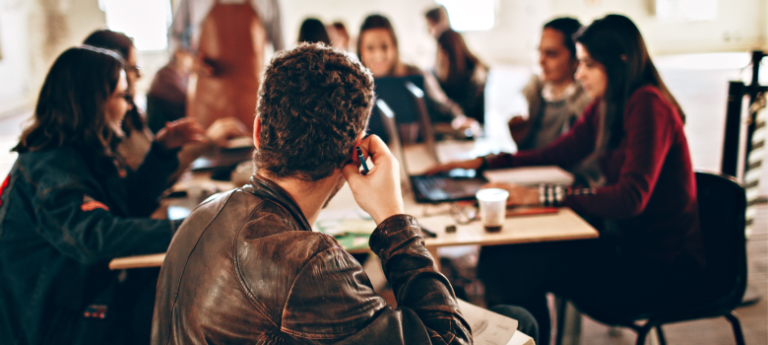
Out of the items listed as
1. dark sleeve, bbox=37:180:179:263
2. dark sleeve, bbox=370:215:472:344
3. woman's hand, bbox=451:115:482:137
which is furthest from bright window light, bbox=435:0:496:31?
dark sleeve, bbox=370:215:472:344

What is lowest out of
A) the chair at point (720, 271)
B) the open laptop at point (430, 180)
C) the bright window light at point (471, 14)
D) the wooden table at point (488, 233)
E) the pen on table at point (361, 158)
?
the chair at point (720, 271)

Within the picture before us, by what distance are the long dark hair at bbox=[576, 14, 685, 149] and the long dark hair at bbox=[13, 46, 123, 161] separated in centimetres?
154

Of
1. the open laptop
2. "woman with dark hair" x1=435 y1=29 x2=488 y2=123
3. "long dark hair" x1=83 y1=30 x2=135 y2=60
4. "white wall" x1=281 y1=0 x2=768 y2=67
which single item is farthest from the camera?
"white wall" x1=281 y1=0 x2=768 y2=67

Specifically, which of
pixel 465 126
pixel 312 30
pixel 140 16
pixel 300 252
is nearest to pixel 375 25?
pixel 312 30

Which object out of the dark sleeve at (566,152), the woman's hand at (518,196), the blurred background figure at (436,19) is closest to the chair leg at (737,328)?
the woman's hand at (518,196)

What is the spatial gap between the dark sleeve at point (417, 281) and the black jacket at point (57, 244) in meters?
0.77

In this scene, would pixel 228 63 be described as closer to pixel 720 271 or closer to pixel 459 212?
pixel 459 212

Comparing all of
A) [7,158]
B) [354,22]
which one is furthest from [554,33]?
[354,22]

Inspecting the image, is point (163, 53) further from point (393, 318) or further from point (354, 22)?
point (393, 318)

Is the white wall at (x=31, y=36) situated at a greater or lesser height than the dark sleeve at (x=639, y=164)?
greater

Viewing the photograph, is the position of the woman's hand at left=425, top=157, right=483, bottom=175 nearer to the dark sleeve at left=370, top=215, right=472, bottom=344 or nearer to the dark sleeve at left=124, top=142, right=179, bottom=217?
the dark sleeve at left=124, top=142, right=179, bottom=217

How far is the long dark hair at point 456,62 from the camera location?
13.1 ft

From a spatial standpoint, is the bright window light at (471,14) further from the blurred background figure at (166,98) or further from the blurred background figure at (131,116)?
the blurred background figure at (131,116)

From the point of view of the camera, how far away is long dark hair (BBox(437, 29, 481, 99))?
400 cm
